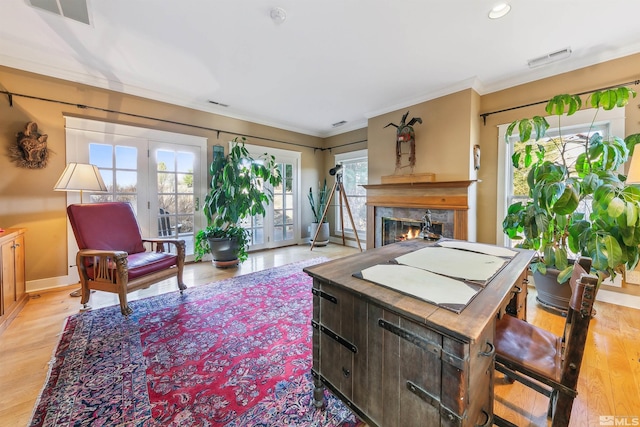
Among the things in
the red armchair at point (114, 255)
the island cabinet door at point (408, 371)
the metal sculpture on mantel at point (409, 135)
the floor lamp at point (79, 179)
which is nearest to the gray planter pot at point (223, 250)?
the red armchair at point (114, 255)

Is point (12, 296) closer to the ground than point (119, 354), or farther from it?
farther from it

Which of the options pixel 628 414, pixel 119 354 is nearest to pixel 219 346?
pixel 119 354

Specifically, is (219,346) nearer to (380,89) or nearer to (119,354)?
(119,354)

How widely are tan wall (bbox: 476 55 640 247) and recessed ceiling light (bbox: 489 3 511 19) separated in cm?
143

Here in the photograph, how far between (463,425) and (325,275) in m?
0.70

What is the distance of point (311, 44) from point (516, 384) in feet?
10.3

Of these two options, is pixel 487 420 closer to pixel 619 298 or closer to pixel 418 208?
pixel 619 298

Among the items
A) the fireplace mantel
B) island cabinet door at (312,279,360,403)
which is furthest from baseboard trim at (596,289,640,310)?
island cabinet door at (312,279,360,403)

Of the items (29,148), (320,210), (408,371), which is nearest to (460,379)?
(408,371)

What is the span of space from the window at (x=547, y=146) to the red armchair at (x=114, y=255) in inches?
158

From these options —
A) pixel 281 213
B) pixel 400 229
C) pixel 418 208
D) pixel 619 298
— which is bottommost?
pixel 619 298

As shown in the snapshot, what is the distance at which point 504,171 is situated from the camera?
321 cm

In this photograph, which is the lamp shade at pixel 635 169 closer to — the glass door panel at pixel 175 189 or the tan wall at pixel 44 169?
the glass door panel at pixel 175 189

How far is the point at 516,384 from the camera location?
1473mm
